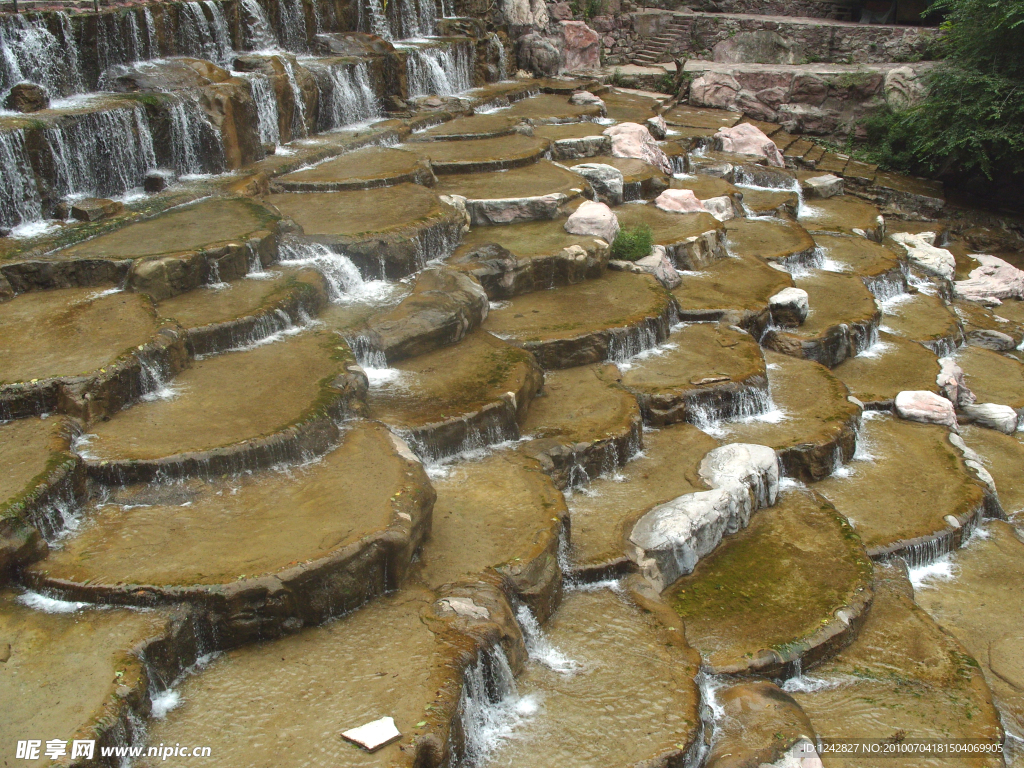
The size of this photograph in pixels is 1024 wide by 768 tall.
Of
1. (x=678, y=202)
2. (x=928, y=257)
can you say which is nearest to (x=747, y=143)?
(x=928, y=257)

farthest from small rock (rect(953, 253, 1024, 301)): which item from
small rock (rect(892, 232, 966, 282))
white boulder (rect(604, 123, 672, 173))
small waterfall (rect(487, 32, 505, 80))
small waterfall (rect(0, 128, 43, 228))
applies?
small waterfall (rect(0, 128, 43, 228))

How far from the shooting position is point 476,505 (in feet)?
22.6

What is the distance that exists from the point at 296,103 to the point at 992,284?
11.1m

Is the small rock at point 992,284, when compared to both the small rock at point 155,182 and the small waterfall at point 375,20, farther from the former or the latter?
the small rock at point 155,182

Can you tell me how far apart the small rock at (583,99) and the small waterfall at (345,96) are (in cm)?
468

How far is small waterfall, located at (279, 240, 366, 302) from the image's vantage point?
31.2 ft

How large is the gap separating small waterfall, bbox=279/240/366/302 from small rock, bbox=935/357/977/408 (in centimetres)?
665

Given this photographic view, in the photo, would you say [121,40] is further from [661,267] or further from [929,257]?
[929,257]

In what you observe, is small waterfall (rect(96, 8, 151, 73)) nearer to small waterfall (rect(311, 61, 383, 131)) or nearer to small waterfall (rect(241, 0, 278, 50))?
small waterfall (rect(241, 0, 278, 50))

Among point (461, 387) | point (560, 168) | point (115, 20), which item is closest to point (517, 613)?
point (461, 387)

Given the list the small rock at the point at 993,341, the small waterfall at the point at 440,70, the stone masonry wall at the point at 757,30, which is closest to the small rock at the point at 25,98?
the small waterfall at the point at 440,70

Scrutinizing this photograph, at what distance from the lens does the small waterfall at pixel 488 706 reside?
5.21m

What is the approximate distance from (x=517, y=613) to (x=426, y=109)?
11.6 m

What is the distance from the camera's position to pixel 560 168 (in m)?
13.4
